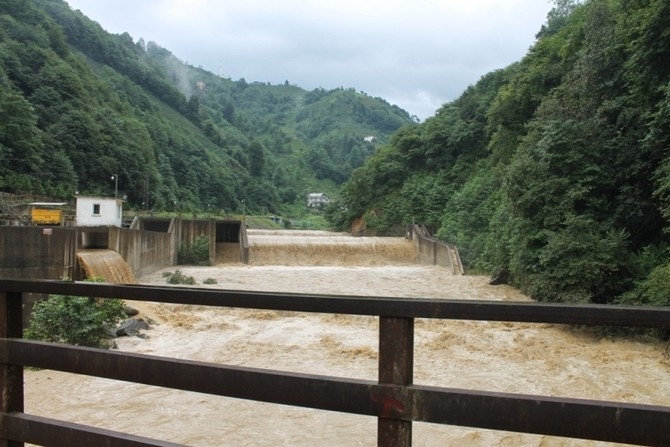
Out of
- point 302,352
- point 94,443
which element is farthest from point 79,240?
point 94,443

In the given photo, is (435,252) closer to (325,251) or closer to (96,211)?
(325,251)

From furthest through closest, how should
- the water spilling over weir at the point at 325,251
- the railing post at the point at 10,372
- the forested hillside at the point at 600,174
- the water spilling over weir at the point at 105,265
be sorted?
1. the water spilling over weir at the point at 325,251
2. the water spilling over weir at the point at 105,265
3. the forested hillside at the point at 600,174
4. the railing post at the point at 10,372

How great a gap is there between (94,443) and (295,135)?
15773 centimetres

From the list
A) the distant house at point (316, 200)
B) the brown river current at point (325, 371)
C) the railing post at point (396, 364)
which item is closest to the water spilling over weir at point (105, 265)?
the brown river current at point (325, 371)

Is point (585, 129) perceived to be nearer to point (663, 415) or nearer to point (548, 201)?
point (548, 201)

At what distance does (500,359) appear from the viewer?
35.4 feet

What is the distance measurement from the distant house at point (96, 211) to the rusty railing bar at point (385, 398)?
28.0 m

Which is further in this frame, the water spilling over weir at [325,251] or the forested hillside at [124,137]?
the forested hillside at [124,137]

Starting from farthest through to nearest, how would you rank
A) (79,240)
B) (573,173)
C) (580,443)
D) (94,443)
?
1. (79,240)
2. (573,173)
3. (580,443)
4. (94,443)

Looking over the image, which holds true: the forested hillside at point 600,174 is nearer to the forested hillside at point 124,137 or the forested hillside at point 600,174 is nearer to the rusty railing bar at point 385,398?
the rusty railing bar at point 385,398

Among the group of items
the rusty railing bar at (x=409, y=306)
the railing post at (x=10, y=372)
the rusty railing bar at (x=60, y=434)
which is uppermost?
the rusty railing bar at (x=409, y=306)

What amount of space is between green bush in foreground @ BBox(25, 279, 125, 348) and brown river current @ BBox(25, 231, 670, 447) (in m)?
0.91

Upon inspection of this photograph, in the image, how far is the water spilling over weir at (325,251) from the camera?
1217 inches

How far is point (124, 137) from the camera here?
6606cm
